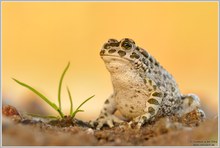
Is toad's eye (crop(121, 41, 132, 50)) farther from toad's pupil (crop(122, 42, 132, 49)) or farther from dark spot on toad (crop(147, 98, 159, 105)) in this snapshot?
dark spot on toad (crop(147, 98, 159, 105))

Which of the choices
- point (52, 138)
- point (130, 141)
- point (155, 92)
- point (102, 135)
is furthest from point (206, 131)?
point (155, 92)

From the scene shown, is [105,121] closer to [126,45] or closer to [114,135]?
[126,45]

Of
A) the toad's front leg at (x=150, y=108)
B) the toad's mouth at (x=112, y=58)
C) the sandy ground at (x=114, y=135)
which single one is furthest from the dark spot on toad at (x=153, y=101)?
the toad's mouth at (x=112, y=58)

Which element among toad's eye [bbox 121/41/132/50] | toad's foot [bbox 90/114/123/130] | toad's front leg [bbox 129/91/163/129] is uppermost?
toad's eye [bbox 121/41/132/50]

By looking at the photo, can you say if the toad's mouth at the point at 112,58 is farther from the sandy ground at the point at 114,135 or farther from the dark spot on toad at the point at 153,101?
the sandy ground at the point at 114,135

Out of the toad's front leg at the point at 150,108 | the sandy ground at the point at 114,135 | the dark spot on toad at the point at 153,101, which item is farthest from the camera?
the dark spot on toad at the point at 153,101

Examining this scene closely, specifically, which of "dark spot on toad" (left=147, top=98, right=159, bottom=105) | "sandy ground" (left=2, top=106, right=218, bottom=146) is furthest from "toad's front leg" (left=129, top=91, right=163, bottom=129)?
"sandy ground" (left=2, top=106, right=218, bottom=146)
